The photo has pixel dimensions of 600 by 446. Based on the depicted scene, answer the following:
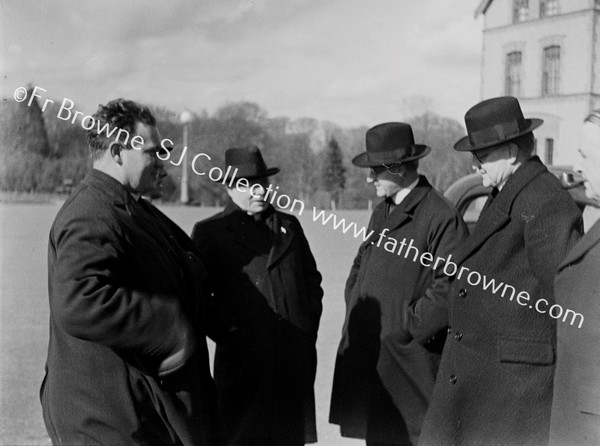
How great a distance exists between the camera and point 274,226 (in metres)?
3.85

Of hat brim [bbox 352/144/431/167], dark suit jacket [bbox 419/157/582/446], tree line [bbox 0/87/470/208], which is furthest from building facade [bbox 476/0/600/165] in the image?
dark suit jacket [bbox 419/157/582/446]

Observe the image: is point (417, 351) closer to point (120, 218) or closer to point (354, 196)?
point (120, 218)

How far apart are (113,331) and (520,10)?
7567 millimetres

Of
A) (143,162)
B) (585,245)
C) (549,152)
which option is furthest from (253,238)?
(549,152)

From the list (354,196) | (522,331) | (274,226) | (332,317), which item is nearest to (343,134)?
(354,196)

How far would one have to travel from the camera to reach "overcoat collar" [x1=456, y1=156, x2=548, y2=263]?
2771mm

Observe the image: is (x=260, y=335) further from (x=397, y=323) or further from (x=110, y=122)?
(x=110, y=122)

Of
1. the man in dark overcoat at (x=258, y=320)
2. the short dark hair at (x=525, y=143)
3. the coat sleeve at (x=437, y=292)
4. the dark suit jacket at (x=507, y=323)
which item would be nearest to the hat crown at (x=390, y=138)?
the coat sleeve at (x=437, y=292)

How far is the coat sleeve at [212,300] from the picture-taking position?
340cm

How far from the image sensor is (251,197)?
3795 mm

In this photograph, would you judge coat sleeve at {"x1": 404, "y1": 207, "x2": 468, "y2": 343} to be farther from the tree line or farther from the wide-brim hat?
the tree line

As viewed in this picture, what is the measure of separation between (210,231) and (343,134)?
14367mm

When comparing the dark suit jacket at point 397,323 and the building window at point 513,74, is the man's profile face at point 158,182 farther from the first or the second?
the building window at point 513,74

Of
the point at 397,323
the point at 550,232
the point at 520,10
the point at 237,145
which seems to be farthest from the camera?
the point at 237,145
